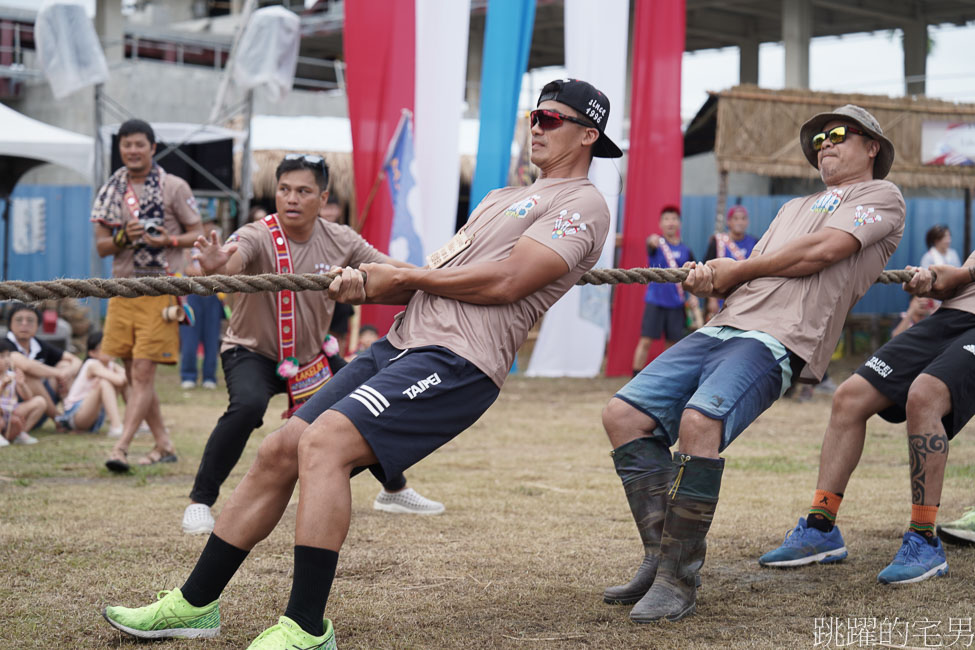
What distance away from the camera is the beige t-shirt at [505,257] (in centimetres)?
359

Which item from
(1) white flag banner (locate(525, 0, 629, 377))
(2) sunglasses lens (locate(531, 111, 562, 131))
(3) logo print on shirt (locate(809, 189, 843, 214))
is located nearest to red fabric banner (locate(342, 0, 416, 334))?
(1) white flag banner (locate(525, 0, 629, 377))

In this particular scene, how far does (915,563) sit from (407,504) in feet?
8.38

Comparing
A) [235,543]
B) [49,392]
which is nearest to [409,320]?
[235,543]

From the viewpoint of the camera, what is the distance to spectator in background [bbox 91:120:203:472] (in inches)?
269

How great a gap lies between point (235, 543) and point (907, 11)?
2274cm

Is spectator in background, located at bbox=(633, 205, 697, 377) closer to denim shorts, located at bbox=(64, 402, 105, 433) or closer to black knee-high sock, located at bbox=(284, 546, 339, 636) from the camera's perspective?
denim shorts, located at bbox=(64, 402, 105, 433)

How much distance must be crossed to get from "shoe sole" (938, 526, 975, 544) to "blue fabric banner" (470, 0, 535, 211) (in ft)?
26.4

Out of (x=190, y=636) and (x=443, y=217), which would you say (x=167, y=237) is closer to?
(x=190, y=636)

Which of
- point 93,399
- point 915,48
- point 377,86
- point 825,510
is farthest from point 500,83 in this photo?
point 915,48

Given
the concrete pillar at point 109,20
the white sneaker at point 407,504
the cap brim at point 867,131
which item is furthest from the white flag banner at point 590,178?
the concrete pillar at point 109,20

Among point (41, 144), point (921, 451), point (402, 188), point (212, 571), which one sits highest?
point (41, 144)

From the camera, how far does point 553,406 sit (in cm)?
1105

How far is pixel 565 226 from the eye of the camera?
3672 millimetres

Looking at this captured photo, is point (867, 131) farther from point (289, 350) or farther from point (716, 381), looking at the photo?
point (289, 350)
